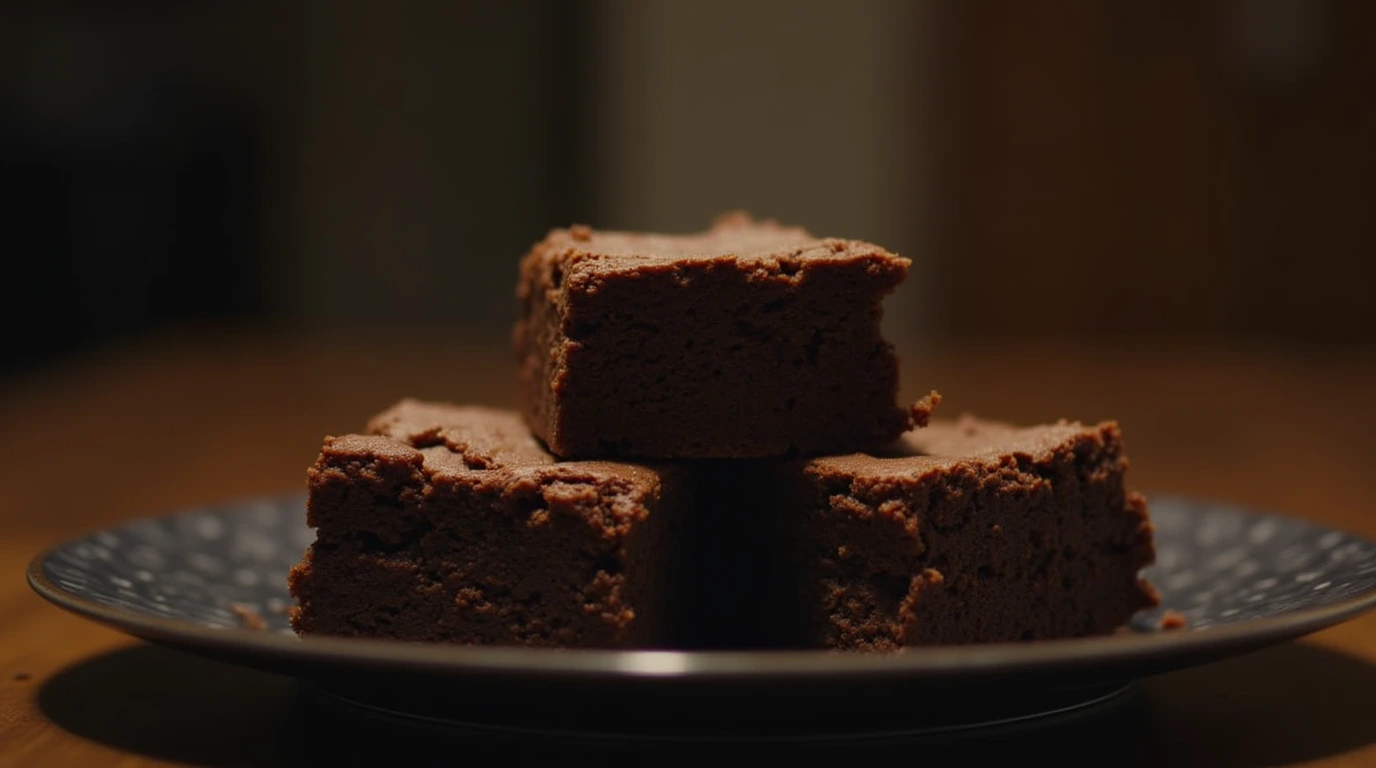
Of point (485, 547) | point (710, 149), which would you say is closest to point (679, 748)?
point (485, 547)

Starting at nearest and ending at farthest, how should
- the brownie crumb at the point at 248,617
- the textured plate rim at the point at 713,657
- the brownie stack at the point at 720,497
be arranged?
the textured plate rim at the point at 713,657 → the brownie stack at the point at 720,497 → the brownie crumb at the point at 248,617

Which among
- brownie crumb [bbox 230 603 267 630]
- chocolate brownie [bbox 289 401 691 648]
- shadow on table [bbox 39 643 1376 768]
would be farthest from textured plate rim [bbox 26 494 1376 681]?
brownie crumb [bbox 230 603 267 630]

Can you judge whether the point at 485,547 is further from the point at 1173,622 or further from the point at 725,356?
the point at 1173,622

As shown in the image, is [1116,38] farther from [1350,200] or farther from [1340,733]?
[1340,733]

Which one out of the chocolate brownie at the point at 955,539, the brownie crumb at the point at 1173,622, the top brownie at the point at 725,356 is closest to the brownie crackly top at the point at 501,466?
the top brownie at the point at 725,356

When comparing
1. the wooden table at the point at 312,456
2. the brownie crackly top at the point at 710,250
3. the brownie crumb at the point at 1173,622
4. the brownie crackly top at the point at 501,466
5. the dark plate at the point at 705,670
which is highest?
the brownie crackly top at the point at 710,250

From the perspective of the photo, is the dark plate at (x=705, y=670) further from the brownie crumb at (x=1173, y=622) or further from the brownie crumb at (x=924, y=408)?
the brownie crumb at (x=924, y=408)

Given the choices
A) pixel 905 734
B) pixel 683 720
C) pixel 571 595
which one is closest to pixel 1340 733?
pixel 905 734
